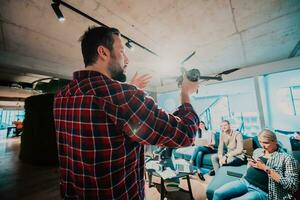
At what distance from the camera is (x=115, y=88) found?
0.61 m

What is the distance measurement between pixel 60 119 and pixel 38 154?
18.0ft

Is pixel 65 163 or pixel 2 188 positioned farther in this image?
pixel 2 188

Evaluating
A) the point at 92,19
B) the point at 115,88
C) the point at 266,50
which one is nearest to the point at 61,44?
the point at 92,19

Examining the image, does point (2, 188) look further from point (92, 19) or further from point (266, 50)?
point (266, 50)

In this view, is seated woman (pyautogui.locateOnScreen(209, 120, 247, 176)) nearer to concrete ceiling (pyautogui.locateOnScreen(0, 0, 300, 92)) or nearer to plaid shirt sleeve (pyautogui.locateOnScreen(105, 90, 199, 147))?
Result: concrete ceiling (pyautogui.locateOnScreen(0, 0, 300, 92))

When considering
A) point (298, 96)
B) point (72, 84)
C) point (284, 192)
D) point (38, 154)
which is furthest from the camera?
point (38, 154)

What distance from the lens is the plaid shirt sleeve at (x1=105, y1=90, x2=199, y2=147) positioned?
0.58m

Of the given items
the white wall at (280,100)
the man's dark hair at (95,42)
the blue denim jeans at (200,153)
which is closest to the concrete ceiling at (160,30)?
the white wall at (280,100)

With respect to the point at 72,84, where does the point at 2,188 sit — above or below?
below

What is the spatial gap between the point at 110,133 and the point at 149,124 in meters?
0.15

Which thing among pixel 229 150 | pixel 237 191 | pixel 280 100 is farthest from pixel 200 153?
pixel 280 100

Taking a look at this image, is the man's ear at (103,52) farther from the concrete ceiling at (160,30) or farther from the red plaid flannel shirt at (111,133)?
the concrete ceiling at (160,30)

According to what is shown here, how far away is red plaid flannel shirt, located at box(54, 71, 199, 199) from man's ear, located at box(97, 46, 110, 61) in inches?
4.9

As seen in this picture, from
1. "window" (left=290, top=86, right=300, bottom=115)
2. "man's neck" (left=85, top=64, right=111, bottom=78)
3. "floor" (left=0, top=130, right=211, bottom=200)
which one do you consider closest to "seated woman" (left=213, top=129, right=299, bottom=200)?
"floor" (left=0, top=130, right=211, bottom=200)
